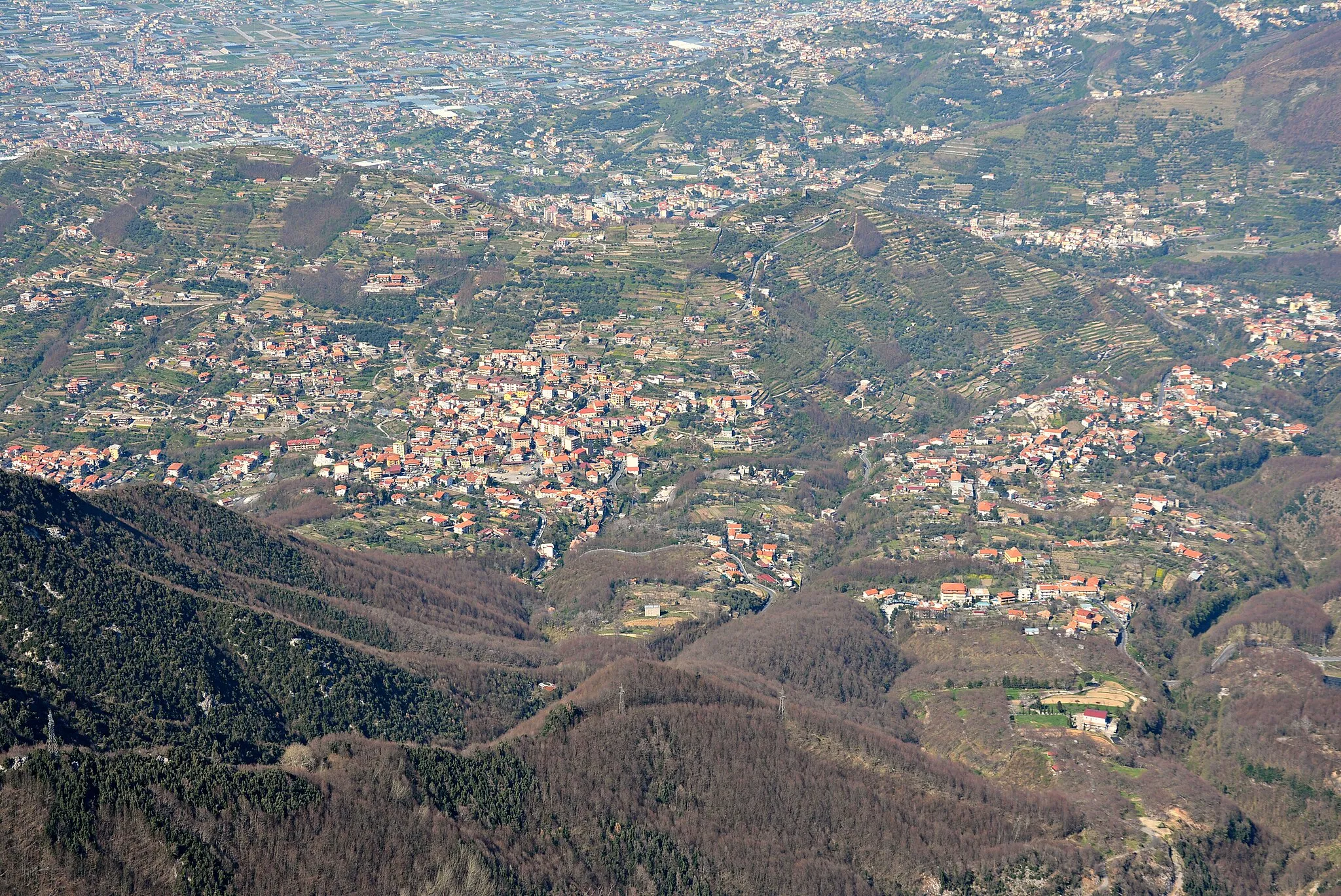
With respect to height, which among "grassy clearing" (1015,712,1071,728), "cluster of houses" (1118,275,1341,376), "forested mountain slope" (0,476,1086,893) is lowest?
"cluster of houses" (1118,275,1341,376)

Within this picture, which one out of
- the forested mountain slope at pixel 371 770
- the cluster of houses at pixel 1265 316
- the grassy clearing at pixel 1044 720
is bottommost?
the cluster of houses at pixel 1265 316

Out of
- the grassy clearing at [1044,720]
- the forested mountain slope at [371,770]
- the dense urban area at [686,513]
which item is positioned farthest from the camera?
the grassy clearing at [1044,720]

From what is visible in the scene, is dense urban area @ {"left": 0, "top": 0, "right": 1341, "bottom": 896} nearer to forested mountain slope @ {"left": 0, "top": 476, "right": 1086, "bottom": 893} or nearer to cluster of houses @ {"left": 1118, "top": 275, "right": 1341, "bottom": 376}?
forested mountain slope @ {"left": 0, "top": 476, "right": 1086, "bottom": 893}

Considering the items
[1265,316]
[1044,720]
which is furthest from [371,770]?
[1265,316]

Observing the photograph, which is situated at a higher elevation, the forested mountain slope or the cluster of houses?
the forested mountain slope

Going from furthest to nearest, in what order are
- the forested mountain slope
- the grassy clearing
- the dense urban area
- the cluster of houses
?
the cluster of houses, the grassy clearing, the dense urban area, the forested mountain slope

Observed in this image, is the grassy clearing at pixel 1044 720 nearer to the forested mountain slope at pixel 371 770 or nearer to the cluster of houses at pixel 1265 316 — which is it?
the forested mountain slope at pixel 371 770

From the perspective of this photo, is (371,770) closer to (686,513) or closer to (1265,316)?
(686,513)

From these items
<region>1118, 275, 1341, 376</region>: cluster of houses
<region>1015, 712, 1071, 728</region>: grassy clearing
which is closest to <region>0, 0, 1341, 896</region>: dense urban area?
<region>1015, 712, 1071, 728</region>: grassy clearing

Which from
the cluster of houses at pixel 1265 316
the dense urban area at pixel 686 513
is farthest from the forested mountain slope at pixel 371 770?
the cluster of houses at pixel 1265 316

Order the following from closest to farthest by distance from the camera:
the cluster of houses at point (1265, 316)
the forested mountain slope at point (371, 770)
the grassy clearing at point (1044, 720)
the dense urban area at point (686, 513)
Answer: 1. the forested mountain slope at point (371, 770)
2. the dense urban area at point (686, 513)
3. the grassy clearing at point (1044, 720)
4. the cluster of houses at point (1265, 316)

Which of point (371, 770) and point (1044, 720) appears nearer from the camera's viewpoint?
point (371, 770)
